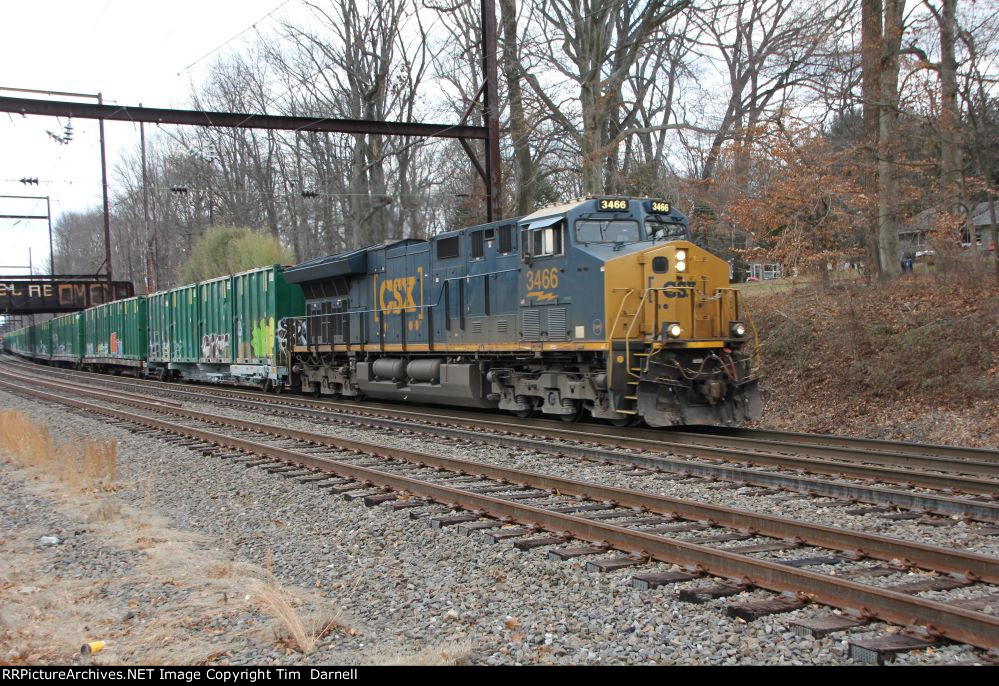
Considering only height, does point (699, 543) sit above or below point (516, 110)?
below

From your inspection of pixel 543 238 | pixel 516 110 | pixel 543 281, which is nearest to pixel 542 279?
pixel 543 281

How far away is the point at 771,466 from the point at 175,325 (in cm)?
2526

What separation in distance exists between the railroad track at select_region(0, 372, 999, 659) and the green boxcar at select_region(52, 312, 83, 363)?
3911cm

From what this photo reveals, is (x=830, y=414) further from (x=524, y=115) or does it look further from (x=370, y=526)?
(x=524, y=115)

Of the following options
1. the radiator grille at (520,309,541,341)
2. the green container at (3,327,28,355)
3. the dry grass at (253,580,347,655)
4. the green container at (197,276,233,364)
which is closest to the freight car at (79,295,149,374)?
the green container at (197,276,233,364)

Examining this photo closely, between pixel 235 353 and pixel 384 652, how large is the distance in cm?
2151

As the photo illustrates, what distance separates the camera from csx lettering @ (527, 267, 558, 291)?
12688mm

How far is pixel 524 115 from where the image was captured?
2398cm

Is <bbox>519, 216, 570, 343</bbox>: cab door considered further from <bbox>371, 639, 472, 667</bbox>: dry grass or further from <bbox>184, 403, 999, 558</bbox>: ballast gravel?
<bbox>371, 639, 472, 667</bbox>: dry grass

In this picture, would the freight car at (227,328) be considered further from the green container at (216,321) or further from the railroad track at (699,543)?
the railroad track at (699,543)

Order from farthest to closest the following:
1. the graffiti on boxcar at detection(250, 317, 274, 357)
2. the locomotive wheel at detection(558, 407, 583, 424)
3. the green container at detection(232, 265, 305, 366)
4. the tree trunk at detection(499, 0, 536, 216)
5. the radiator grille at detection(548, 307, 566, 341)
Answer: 1. the tree trunk at detection(499, 0, 536, 216)
2. the graffiti on boxcar at detection(250, 317, 274, 357)
3. the green container at detection(232, 265, 305, 366)
4. the locomotive wheel at detection(558, 407, 583, 424)
5. the radiator grille at detection(548, 307, 566, 341)

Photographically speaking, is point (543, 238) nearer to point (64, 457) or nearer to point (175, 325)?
point (64, 457)

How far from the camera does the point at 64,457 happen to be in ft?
35.9

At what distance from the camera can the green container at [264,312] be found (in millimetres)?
21594
